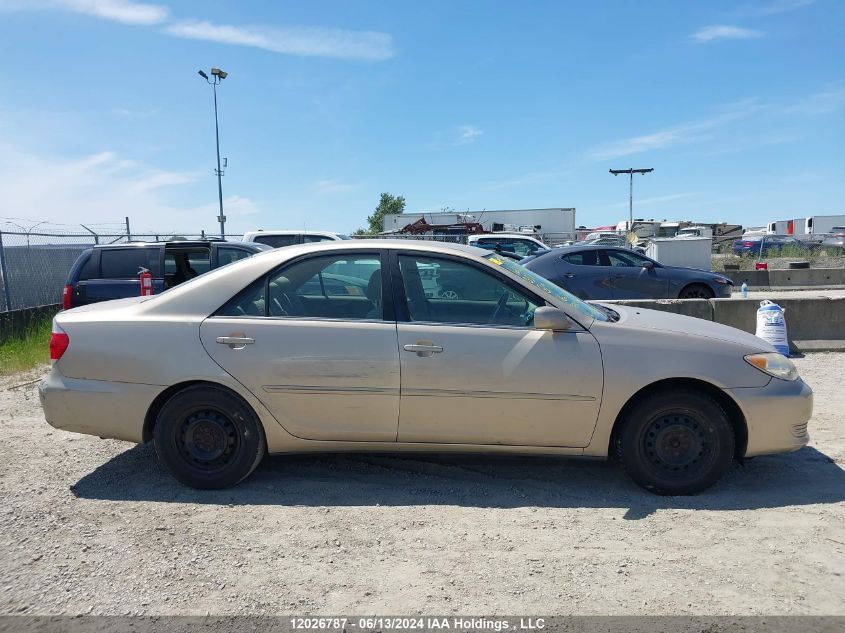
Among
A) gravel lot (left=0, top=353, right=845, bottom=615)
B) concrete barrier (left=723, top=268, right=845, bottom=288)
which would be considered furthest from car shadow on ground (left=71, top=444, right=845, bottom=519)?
concrete barrier (left=723, top=268, right=845, bottom=288)

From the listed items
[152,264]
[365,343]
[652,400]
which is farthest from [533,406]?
[152,264]

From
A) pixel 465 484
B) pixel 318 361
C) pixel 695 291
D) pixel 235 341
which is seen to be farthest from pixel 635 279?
pixel 235 341

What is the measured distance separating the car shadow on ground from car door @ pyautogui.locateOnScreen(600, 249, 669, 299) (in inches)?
305

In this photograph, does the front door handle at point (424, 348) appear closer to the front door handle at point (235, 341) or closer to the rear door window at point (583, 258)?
the front door handle at point (235, 341)

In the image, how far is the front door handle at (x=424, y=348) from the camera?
4020 millimetres

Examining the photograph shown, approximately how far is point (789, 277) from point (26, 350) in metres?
21.0

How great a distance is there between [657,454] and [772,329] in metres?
4.40

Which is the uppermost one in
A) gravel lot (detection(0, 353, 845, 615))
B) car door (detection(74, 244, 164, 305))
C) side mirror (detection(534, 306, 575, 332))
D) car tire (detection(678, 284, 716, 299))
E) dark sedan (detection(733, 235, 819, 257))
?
dark sedan (detection(733, 235, 819, 257))

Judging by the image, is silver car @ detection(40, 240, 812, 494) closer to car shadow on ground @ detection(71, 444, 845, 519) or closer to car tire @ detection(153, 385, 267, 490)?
car tire @ detection(153, 385, 267, 490)

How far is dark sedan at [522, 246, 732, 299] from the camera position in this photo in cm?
1232

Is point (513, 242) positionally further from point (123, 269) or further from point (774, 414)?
point (774, 414)

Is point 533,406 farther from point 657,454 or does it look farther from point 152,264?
point 152,264

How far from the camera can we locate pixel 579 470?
458 cm

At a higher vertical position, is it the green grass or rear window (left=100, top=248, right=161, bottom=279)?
rear window (left=100, top=248, right=161, bottom=279)
